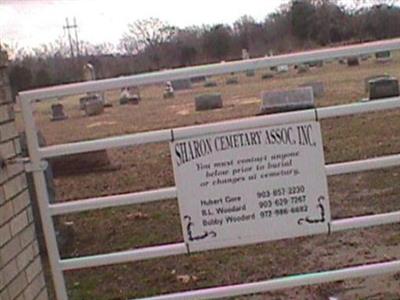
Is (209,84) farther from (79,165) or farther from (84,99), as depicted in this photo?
(79,165)

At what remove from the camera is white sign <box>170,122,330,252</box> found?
2.66 metres

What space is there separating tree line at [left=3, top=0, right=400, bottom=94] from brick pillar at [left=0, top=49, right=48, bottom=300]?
97.1 ft

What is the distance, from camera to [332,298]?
13.4 feet

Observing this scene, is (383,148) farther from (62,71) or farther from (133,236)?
(62,71)

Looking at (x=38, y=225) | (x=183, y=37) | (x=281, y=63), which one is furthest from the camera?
(x=183, y=37)

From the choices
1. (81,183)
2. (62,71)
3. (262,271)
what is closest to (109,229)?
(262,271)

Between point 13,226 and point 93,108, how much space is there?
68.3ft

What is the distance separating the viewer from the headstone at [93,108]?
23.1 meters

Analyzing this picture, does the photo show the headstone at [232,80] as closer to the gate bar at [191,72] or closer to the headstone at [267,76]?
the headstone at [267,76]

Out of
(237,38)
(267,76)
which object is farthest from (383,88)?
(237,38)

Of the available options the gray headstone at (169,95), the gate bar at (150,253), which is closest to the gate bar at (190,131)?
the gate bar at (150,253)

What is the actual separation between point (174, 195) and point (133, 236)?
364cm

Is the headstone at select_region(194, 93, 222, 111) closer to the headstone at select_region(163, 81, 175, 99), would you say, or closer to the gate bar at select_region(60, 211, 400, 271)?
the headstone at select_region(163, 81, 175, 99)

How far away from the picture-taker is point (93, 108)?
76.1 feet
